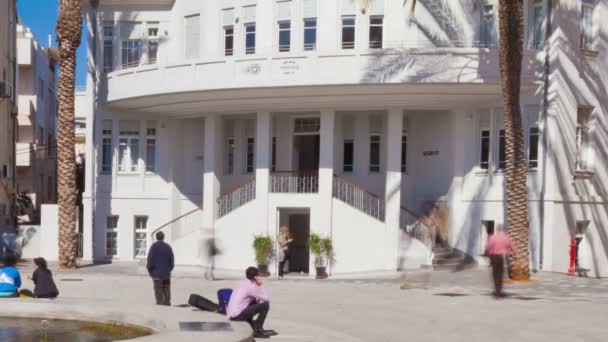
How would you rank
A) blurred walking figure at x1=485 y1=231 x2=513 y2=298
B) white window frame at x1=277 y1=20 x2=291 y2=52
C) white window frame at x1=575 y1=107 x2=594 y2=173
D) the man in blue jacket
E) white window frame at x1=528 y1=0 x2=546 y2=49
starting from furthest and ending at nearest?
1. white window frame at x1=277 y1=20 x2=291 y2=52
2. white window frame at x1=575 y1=107 x2=594 y2=173
3. white window frame at x1=528 y1=0 x2=546 y2=49
4. blurred walking figure at x1=485 y1=231 x2=513 y2=298
5. the man in blue jacket

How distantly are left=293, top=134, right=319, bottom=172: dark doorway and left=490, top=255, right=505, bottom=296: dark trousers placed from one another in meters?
14.2

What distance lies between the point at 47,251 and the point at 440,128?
51.7ft

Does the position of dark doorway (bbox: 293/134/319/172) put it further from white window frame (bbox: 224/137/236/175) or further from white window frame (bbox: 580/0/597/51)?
white window frame (bbox: 580/0/597/51)

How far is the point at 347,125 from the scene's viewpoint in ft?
107

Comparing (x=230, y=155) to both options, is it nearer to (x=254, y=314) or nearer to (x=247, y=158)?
(x=247, y=158)

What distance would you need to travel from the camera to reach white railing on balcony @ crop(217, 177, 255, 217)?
3162 cm

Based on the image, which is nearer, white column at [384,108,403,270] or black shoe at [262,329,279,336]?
black shoe at [262,329,279,336]

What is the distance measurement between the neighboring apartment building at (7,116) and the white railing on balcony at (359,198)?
1643cm

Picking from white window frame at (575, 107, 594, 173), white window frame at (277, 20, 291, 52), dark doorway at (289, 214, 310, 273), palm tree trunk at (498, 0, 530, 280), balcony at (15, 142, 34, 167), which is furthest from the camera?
balcony at (15, 142, 34, 167)

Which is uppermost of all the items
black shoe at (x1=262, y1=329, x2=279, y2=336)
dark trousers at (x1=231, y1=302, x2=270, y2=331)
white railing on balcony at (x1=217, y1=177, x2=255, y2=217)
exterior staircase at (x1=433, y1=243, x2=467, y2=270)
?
white railing on balcony at (x1=217, y1=177, x2=255, y2=217)

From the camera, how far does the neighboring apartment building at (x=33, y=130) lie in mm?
50750

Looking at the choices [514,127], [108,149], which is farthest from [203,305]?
[108,149]

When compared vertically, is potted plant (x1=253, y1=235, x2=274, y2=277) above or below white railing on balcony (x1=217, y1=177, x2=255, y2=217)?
below

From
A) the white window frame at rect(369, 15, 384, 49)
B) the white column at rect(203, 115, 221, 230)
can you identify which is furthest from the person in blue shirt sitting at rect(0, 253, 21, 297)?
the white window frame at rect(369, 15, 384, 49)
